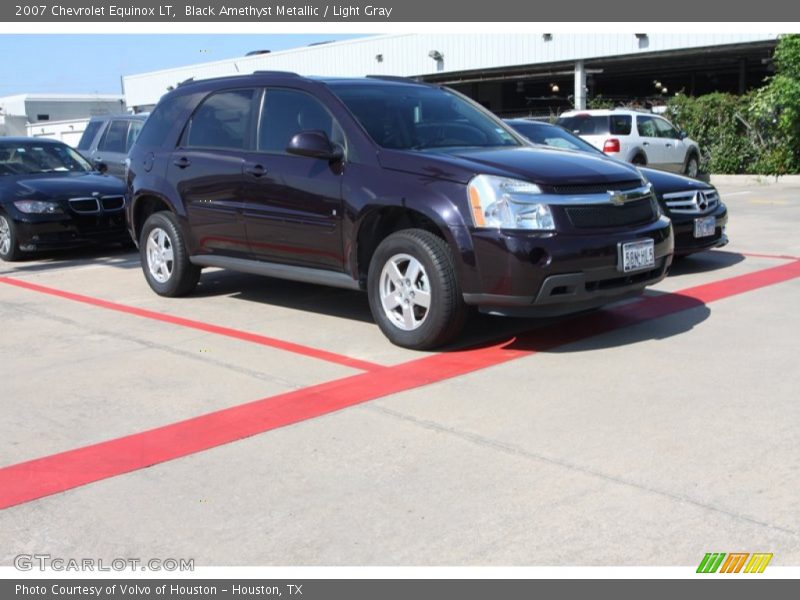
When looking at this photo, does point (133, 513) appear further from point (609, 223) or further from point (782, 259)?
point (782, 259)

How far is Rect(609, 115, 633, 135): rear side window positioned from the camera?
20.5m

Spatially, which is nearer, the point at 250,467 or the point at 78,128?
the point at 250,467

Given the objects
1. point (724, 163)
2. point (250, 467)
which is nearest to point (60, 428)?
point (250, 467)

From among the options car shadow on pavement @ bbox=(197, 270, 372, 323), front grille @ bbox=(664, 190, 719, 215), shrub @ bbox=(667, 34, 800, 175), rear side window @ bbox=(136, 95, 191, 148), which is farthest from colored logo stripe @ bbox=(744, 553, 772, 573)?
shrub @ bbox=(667, 34, 800, 175)

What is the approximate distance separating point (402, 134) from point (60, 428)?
322cm

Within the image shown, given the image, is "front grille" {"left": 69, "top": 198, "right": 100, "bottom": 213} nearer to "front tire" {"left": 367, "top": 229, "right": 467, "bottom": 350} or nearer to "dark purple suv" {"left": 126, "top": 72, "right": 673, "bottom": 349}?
"dark purple suv" {"left": 126, "top": 72, "right": 673, "bottom": 349}

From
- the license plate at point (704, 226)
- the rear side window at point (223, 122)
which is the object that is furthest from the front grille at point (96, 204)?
the license plate at point (704, 226)

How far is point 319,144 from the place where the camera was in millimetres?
6574

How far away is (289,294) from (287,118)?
1.89 metres

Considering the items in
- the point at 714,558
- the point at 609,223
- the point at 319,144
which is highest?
the point at 319,144

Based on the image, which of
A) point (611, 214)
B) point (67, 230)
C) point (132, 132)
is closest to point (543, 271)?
point (611, 214)

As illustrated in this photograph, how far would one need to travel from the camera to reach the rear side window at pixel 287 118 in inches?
275

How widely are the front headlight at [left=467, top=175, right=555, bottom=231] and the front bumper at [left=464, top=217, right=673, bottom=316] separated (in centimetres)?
7

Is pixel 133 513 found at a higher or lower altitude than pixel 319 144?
lower
